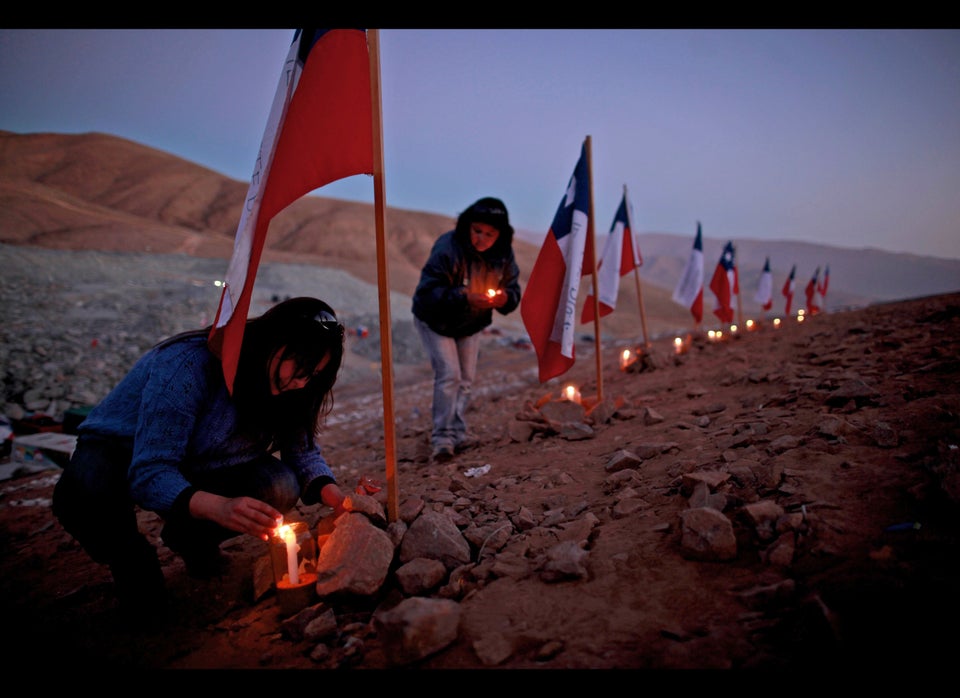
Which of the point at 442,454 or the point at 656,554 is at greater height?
the point at 656,554

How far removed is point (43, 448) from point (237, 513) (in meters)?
4.44

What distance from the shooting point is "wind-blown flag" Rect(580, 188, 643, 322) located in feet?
22.3

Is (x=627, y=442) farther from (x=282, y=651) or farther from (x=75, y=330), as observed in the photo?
(x=75, y=330)

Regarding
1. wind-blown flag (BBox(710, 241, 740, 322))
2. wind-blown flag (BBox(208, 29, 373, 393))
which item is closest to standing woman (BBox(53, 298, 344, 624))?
wind-blown flag (BBox(208, 29, 373, 393))

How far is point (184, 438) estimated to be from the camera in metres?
2.07

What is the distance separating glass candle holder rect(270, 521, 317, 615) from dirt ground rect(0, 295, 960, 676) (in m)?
0.13

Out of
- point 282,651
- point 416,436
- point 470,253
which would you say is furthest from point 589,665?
point 416,436

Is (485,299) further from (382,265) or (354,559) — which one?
(354,559)

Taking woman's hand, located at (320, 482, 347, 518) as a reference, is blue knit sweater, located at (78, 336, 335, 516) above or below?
above

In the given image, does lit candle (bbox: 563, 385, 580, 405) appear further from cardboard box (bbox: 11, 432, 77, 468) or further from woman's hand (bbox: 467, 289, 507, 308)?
cardboard box (bbox: 11, 432, 77, 468)

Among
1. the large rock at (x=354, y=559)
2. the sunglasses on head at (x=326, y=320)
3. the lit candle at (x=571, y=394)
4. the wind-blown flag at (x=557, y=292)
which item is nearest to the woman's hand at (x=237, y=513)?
the large rock at (x=354, y=559)

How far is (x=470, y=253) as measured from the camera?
13.7 ft

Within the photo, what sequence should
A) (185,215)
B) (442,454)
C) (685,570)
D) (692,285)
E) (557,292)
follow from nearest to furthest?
(685,570) → (442,454) → (557,292) → (692,285) → (185,215)

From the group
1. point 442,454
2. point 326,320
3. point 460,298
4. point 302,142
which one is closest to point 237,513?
point 326,320
